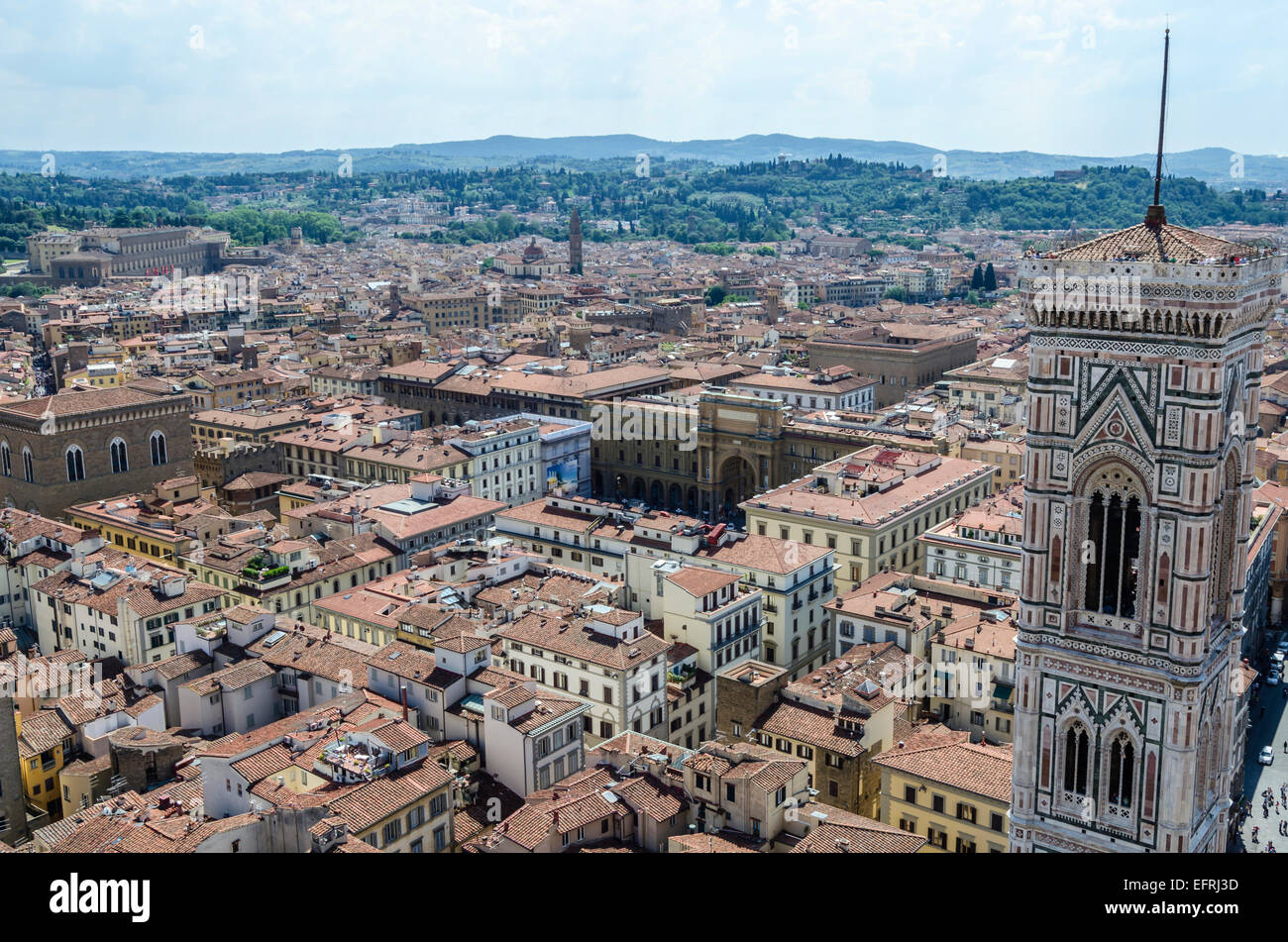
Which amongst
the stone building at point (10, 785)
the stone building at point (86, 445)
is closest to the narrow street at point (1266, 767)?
the stone building at point (10, 785)

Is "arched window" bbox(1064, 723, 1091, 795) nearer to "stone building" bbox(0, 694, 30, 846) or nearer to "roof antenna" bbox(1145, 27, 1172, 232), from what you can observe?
"roof antenna" bbox(1145, 27, 1172, 232)

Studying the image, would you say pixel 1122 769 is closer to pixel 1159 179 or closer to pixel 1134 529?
pixel 1134 529

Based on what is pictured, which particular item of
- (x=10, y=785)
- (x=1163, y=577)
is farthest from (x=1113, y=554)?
(x=10, y=785)

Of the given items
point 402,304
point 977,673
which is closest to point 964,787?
point 977,673

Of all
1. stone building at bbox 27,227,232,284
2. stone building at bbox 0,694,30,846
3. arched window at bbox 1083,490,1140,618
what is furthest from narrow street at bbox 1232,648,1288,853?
stone building at bbox 27,227,232,284
